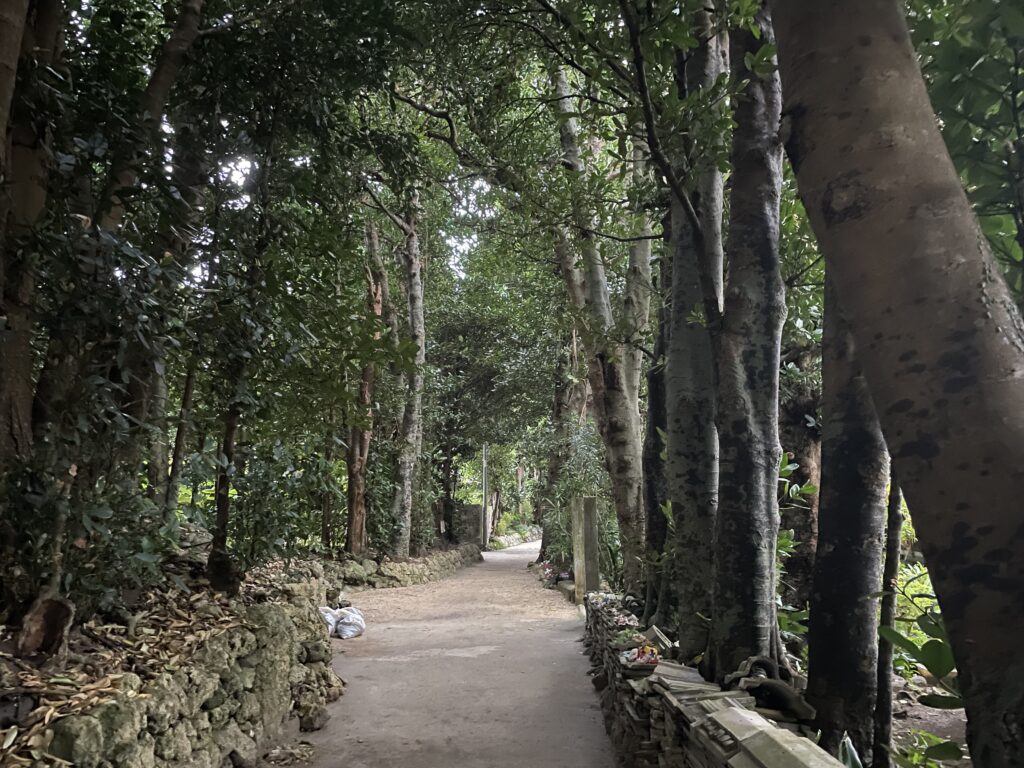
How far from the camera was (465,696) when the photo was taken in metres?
5.86

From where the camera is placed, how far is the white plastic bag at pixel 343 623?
8.34 metres

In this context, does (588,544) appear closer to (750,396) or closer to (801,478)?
(801,478)

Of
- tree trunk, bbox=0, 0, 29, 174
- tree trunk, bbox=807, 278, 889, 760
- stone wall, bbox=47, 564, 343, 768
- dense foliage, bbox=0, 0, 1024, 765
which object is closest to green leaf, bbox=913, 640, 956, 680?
dense foliage, bbox=0, 0, 1024, 765

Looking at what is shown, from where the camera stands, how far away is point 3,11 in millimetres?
2934

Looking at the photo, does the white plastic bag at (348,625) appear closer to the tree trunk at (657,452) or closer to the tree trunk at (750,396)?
the tree trunk at (657,452)

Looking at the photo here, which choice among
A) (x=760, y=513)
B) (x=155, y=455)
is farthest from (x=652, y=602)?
(x=155, y=455)

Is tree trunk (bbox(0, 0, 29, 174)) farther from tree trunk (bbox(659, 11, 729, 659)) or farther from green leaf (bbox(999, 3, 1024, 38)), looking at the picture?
green leaf (bbox(999, 3, 1024, 38))

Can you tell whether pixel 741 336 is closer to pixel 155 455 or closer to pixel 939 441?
pixel 939 441

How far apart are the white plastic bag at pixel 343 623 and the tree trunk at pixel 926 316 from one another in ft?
26.1

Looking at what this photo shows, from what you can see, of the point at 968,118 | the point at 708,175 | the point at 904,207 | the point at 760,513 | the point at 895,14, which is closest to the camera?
the point at 904,207

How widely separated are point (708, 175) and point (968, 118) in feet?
8.62

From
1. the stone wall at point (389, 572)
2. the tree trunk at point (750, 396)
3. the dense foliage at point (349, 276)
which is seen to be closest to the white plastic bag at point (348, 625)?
the stone wall at point (389, 572)

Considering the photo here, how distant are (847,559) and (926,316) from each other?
172cm

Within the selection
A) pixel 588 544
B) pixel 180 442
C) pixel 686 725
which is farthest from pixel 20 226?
pixel 588 544
